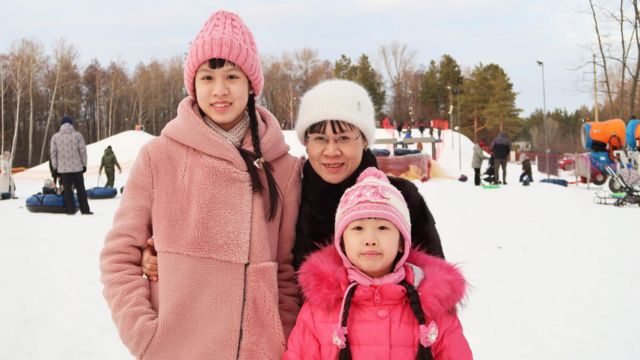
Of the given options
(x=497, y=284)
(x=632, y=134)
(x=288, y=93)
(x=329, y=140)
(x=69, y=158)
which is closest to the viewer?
(x=329, y=140)

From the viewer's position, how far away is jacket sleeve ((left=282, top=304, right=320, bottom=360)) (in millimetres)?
1647

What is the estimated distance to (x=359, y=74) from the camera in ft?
177

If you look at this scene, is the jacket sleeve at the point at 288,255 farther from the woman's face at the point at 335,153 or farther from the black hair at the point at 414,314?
the black hair at the point at 414,314

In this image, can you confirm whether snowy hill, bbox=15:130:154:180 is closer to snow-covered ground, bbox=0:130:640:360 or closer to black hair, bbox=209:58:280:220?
snow-covered ground, bbox=0:130:640:360

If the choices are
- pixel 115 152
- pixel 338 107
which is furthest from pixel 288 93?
pixel 338 107

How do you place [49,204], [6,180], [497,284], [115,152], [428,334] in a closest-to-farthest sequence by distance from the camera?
[428,334]
[497,284]
[49,204]
[6,180]
[115,152]

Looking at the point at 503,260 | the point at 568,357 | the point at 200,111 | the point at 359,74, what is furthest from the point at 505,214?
the point at 359,74

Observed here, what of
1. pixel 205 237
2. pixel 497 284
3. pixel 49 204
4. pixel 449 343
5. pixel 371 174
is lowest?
pixel 497 284

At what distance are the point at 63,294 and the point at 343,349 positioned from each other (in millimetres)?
4066

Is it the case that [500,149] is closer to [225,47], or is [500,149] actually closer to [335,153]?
[335,153]

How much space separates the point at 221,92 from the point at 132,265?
2.08ft

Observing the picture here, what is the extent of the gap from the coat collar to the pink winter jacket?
418 mm

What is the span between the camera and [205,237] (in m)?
1.63

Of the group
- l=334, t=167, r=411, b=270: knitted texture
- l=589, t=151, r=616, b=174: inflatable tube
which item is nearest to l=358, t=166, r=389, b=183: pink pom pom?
l=334, t=167, r=411, b=270: knitted texture
